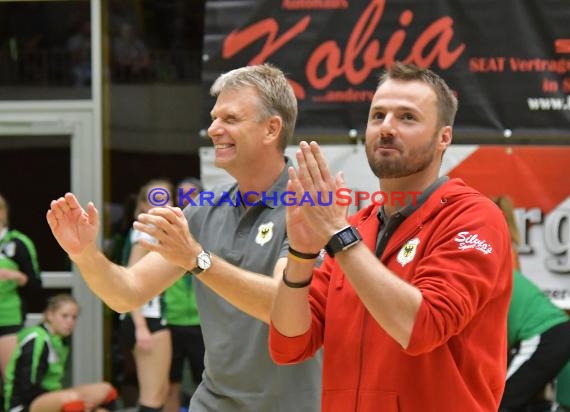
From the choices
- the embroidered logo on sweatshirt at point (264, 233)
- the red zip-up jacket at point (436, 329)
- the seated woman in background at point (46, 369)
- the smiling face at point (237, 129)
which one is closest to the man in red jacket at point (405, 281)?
the red zip-up jacket at point (436, 329)

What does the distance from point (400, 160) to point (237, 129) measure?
102cm

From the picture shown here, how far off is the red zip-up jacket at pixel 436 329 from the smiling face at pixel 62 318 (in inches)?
170

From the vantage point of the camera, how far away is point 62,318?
22.7 feet

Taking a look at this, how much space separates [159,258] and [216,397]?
57cm

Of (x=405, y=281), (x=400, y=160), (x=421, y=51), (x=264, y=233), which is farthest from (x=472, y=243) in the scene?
(x=421, y=51)

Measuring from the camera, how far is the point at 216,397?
366cm

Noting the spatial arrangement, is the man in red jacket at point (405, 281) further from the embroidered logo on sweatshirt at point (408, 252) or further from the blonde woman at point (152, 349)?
the blonde woman at point (152, 349)

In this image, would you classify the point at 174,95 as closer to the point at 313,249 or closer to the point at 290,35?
the point at 290,35

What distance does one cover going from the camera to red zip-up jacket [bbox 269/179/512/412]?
254 centimetres

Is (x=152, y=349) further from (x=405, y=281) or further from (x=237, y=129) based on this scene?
A: (x=405, y=281)

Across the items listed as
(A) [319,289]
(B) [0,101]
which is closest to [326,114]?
(B) [0,101]

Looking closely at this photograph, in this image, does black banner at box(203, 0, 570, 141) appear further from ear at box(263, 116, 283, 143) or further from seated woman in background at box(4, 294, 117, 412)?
ear at box(263, 116, 283, 143)

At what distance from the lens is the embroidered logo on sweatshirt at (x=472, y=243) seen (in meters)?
2.59

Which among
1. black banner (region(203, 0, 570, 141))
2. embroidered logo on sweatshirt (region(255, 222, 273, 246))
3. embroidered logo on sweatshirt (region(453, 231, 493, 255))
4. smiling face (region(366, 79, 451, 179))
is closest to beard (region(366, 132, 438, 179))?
smiling face (region(366, 79, 451, 179))
